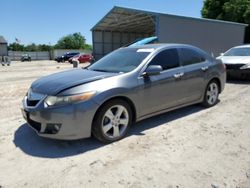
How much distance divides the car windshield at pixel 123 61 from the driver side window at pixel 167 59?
207 millimetres

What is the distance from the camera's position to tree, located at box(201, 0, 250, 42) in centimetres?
2939

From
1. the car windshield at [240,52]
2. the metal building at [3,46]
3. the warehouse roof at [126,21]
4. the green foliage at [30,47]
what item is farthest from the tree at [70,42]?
the car windshield at [240,52]

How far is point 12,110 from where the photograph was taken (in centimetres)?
619

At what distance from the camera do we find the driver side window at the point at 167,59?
4.84 meters

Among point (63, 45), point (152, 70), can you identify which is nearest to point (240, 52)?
point (152, 70)

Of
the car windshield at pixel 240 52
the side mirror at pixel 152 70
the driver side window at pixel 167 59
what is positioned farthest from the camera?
the car windshield at pixel 240 52

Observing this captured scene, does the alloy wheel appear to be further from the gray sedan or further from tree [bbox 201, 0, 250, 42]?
tree [bbox 201, 0, 250, 42]

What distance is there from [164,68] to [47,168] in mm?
2804

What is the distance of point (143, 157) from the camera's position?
3625 mm

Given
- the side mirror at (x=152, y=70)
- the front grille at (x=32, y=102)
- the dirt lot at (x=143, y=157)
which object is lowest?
the dirt lot at (x=143, y=157)

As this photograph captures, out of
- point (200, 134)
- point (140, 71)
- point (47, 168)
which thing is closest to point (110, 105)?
point (140, 71)

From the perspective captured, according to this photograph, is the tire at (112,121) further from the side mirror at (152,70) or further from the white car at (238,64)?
the white car at (238,64)

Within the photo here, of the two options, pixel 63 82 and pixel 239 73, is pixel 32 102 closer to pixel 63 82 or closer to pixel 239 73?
pixel 63 82

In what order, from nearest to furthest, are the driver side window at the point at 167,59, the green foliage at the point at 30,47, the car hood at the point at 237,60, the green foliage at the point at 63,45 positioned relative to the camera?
the driver side window at the point at 167,59 → the car hood at the point at 237,60 → the green foliage at the point at 30,47 → the green foliage at the point at 63,45
